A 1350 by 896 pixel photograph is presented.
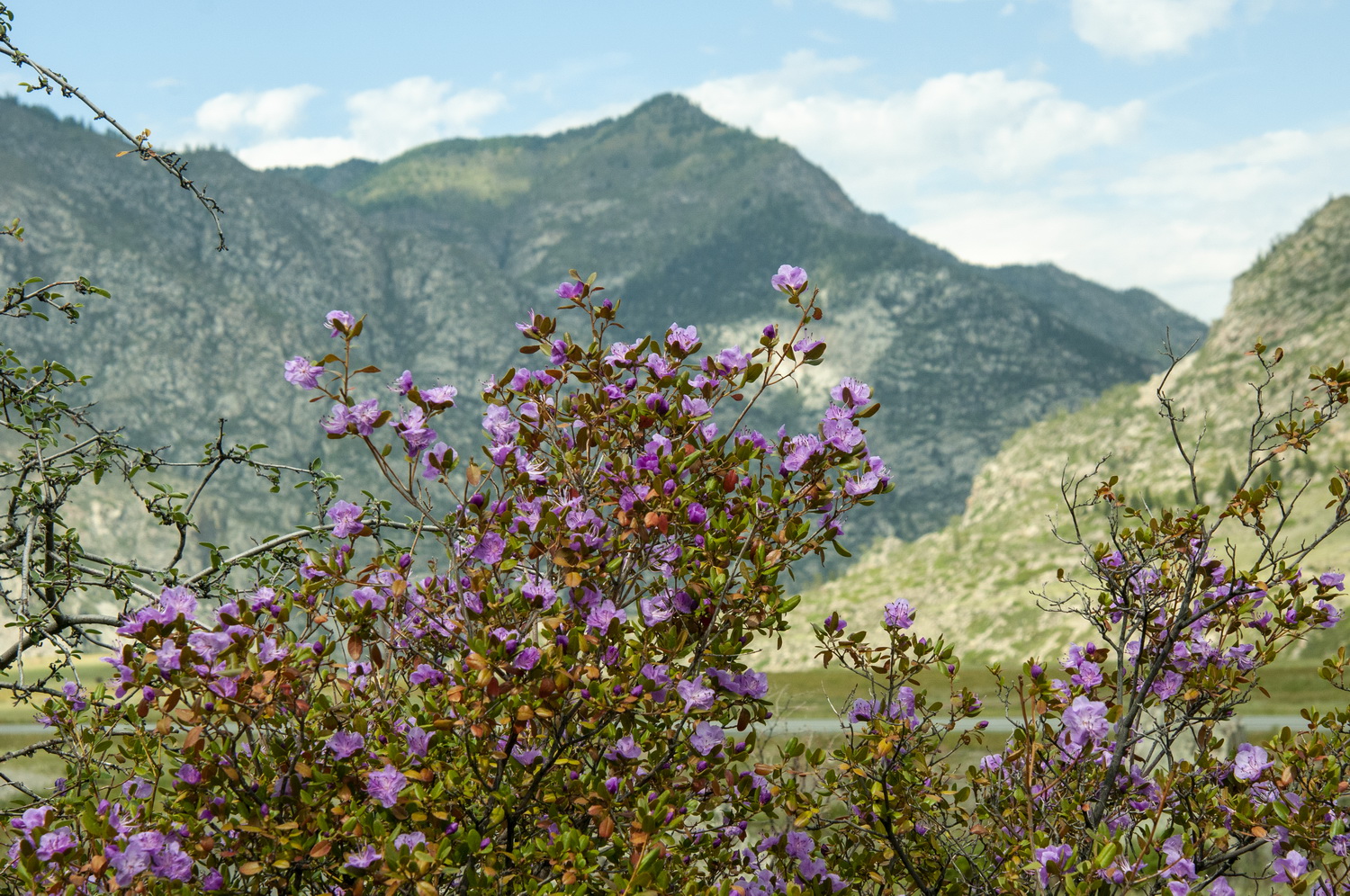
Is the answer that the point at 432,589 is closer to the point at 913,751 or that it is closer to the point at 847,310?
the point at 913,751

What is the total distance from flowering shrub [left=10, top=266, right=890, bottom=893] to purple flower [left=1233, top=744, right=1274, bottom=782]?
156 cm

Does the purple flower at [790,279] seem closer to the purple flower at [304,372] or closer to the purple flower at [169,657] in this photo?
the purple flower at [304,372]

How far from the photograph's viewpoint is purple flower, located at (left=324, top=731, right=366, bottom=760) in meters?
2.94

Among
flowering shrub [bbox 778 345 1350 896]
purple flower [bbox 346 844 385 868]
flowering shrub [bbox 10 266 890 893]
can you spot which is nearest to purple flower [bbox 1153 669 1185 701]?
flowering shrub [bbox 778 345 1350 896]

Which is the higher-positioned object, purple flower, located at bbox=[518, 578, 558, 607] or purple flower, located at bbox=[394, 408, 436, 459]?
purple flower, located at bbox=[394, 408, 436, 459]

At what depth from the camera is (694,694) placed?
2.94 meters

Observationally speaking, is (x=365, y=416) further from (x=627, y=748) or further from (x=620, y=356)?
(x=627, y=748)

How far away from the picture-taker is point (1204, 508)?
3.65 metres

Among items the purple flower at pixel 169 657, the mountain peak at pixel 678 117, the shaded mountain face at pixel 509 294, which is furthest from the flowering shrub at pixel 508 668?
the mountain peak at pixel 678 117

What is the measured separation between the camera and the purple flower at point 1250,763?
11.7ft

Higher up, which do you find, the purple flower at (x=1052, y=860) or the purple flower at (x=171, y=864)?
the purple flower at (x=171, y=864)

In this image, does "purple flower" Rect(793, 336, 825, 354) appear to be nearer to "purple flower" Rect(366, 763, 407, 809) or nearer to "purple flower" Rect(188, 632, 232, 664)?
"purple flower" Rect(366, 763, 407, 809)

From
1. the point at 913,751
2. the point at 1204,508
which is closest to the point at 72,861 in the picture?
the point at 913,751

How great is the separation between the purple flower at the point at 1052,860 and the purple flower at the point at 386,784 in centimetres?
188
